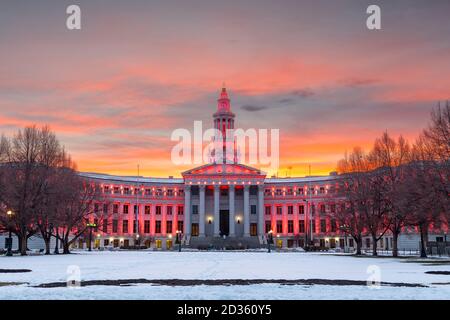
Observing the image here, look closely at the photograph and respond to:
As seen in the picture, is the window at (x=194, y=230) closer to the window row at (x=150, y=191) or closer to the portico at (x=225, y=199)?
the portico at (x=225, y=199)

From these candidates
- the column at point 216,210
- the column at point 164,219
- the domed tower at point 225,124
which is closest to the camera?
the column at point 216,210

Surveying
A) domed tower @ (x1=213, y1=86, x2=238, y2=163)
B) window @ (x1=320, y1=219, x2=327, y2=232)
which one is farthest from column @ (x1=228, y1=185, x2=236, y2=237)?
domed tower @ (x1=213, y1=86, x2=238, y2=163)

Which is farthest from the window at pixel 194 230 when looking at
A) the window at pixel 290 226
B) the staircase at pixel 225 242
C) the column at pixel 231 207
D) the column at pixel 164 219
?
the window at pixel 290 226

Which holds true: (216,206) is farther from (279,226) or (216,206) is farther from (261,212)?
(279,226)

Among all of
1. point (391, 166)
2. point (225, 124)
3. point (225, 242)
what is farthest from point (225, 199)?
point (391, 166)

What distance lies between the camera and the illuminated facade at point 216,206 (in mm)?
154875

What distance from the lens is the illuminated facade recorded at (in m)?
155

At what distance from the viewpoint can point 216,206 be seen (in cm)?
15650

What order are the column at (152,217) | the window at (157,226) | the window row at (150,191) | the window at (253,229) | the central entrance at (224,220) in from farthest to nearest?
1. the window at (157,226)
2. the column at (152,217)
3. the central entrance at (224,220)
4. the window row at (150,191)
5. the window at (253,229)

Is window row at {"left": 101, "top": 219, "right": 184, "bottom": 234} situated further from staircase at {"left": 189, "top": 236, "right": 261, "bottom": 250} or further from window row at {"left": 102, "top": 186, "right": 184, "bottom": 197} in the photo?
staircase at {"left": 189, "top": 236, "right": 261, "bottom": 250}

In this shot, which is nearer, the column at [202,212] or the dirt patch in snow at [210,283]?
the dirt patch in snow at [210,283]

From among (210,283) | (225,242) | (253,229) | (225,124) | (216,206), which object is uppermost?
(225,124)
